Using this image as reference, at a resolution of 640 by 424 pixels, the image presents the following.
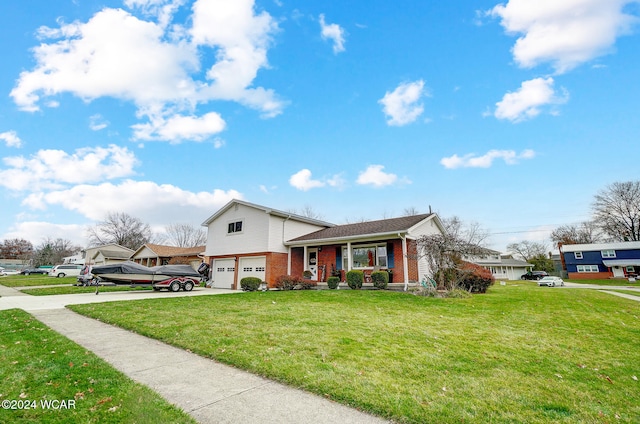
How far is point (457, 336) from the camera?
6520 millimetres

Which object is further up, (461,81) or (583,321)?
(461,81)

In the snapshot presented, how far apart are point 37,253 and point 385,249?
91739mm

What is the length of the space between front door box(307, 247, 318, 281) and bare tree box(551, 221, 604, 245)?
2243 inches

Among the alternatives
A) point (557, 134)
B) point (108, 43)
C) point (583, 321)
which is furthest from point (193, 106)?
point (557, 134)

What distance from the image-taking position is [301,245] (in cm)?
2002

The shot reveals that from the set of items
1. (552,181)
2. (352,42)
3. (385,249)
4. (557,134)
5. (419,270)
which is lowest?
(419,270)

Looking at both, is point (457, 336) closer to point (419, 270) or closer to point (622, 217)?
point (419, 270)

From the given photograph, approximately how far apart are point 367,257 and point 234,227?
10061 mm

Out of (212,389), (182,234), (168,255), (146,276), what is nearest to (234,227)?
(146,276)

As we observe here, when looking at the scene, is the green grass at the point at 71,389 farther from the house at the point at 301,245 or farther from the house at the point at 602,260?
the house at the point at 602,260

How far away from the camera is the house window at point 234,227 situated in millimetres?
21642

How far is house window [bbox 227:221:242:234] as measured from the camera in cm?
2164

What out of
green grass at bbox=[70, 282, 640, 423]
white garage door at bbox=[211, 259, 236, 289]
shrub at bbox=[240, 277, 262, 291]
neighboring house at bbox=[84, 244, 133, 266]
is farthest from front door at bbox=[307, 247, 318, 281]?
neighboring house at bbox=[84, 244, 133, 266]

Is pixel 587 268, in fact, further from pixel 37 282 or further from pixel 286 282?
pixel 37 282
